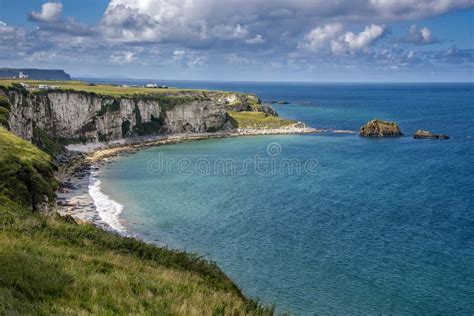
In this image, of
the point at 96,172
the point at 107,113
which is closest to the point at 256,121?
the point at 107,113

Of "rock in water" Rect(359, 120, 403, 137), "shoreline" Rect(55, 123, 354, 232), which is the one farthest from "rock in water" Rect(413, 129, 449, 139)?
"shoreline" Rect(55, 123, 354, 232)

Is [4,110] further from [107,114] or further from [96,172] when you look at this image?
[107,114]

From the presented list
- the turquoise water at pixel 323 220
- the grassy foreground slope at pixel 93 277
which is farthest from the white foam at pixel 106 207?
the grassy foreground slope at pixel 93 277

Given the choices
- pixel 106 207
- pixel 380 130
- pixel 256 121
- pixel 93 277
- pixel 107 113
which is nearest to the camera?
pixel 93 277

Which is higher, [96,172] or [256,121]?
[256,121]

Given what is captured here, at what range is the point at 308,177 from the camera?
83375 mm

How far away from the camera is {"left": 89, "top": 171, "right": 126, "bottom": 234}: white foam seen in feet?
175

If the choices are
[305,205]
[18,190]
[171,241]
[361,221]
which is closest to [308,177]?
[305,205]

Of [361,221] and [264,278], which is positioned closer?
[264,278]

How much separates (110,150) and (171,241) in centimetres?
7500

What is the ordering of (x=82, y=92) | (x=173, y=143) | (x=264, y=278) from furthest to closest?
(x=173, y=143)
(x=82, y=92)
(x=264, y=278)

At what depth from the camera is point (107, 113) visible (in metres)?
132

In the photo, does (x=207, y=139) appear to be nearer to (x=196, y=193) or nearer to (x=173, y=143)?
(x=173, y=143)

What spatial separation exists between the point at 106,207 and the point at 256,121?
4386 inches
